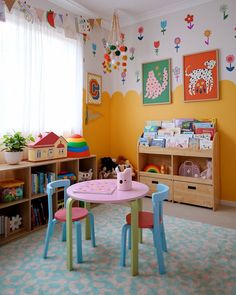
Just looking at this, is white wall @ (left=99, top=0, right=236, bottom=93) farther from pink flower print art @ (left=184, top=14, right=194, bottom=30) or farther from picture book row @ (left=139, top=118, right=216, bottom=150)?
picture book row @ (left=139, top=118, right=216, bottom=150)

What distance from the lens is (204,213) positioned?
10.6 ft

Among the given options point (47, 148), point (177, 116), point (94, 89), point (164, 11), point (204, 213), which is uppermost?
point (164, 11)

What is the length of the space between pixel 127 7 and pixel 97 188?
308cm

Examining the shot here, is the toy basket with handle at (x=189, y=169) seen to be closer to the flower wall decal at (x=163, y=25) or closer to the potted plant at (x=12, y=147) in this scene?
the flower wall decal at (x=163, y=25)

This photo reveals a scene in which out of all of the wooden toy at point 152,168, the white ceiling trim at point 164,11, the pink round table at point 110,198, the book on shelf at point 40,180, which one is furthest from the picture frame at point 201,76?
the book on shelf at point 40,180

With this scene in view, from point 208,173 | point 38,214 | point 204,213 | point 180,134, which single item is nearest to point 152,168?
point 180,134

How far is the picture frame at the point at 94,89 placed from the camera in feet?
13.5

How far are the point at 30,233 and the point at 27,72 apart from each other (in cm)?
193

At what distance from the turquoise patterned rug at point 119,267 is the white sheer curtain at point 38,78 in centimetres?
144

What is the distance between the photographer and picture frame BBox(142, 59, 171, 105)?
398cm

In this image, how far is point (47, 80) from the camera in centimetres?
335

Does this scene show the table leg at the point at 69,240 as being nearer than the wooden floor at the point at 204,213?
Yes

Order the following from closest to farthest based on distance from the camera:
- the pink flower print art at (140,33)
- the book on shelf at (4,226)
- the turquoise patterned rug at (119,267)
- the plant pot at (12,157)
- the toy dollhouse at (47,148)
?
the turquoise patterned rug at (119,267)
the book on shelf at (4,226)
the plant pot at (12,157)
the toy dollhouse at (47,148)
the pink flower print art at (140,33)

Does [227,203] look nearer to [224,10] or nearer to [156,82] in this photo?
[156,82]
